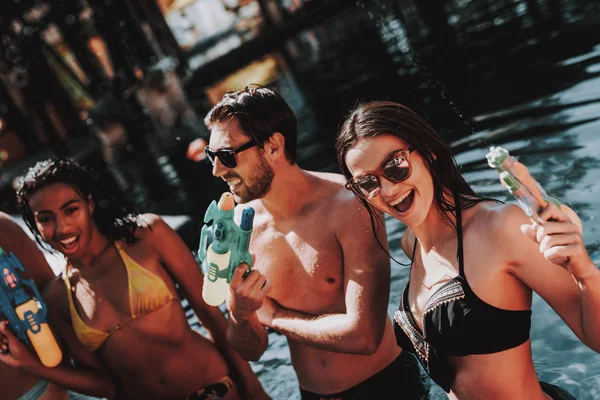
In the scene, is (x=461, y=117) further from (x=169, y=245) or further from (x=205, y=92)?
(x=205, y=92)

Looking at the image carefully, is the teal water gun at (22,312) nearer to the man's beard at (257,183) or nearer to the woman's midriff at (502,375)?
the man's beard at (257,183)

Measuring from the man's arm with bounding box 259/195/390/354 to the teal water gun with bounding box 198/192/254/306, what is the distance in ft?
1.98

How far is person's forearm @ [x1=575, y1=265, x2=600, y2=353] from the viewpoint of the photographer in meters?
1.85

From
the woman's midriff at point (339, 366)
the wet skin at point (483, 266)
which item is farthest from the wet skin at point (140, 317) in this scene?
the wet skin at point (483, 266)

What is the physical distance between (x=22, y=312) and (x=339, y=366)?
173 centimetres

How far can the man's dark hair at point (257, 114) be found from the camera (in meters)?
3.02

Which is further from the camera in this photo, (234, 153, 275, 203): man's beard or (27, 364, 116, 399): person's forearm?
(27, 364, 116, 399): person's forearm

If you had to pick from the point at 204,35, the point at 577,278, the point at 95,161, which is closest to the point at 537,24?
the point at 577,278

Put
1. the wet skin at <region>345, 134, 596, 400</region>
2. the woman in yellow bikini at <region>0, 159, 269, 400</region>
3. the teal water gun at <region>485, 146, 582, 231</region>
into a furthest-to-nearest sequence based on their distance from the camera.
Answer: the woman in yellow bikini at <region>0, 159, 269, 400</region> → the wet skin at <region>345, 134, 596, 400</region> → the teal water gun at <region>485, 146, 582, 231</region>

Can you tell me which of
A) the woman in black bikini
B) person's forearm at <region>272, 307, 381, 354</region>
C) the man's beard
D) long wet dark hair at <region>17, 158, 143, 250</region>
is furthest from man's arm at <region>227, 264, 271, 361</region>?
long wet dark hair at <region>17, 158, 143, 250</region>

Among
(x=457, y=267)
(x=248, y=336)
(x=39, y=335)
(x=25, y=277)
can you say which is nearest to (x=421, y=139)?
(x=457, y=267)

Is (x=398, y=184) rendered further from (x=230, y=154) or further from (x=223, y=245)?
(x=230, y=154)

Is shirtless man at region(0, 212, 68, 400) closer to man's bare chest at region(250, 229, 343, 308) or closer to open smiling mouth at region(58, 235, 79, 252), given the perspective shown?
open smiling mouth at region(58, 235, 79, 252)

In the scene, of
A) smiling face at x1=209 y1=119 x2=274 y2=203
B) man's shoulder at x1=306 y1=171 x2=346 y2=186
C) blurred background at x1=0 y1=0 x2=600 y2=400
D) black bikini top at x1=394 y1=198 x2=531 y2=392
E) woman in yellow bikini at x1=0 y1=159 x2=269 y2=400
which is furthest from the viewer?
blurred background at x1=0 y1=0 x2=600 y2=400
